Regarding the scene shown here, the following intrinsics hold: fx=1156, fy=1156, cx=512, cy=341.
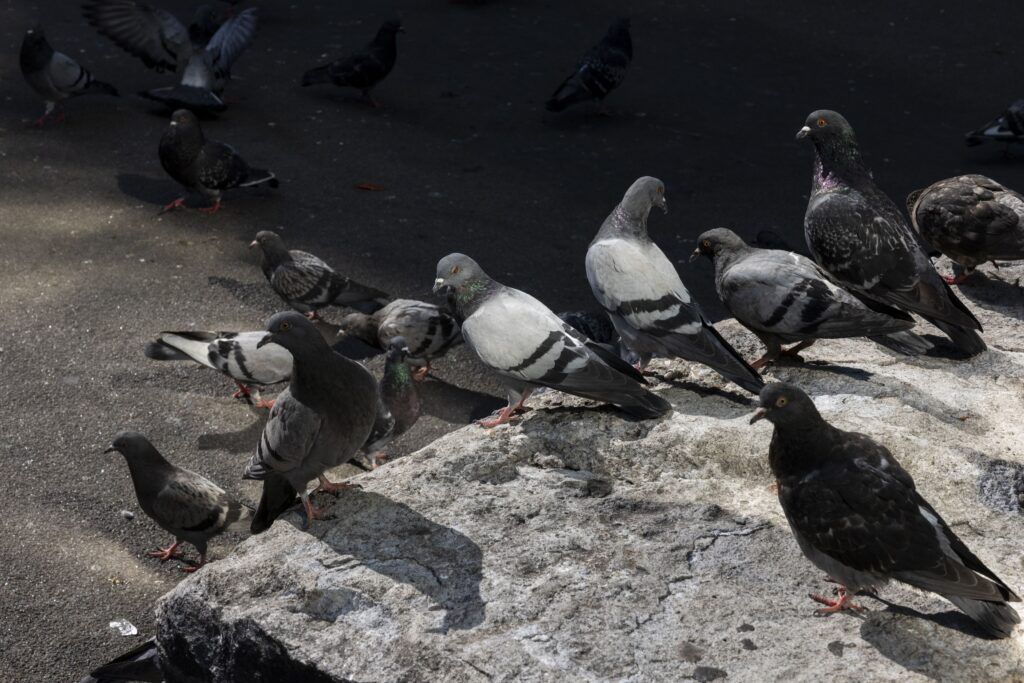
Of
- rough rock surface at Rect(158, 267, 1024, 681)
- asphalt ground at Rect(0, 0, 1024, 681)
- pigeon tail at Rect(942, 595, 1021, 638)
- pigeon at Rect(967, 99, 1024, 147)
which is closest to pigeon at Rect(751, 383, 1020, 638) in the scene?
pigeon tail at Rect(942, 595, 1021, 638)

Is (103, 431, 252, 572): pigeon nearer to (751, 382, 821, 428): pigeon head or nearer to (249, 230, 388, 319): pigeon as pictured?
(249, 230, 388, 319): pigeon

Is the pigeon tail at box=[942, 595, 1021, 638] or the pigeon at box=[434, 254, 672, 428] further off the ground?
the pigeon tail at box=[942, 595, 1021, 638]

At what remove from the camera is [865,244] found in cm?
505

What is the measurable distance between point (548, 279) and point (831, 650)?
4.28 m

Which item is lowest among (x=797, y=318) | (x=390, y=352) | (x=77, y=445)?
(x=77, y=445)

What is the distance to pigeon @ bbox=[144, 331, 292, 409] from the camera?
568 cm

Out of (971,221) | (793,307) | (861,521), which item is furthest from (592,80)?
(861,521)

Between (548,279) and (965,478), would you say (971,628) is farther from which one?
(548,279)

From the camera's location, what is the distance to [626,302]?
4.65 m

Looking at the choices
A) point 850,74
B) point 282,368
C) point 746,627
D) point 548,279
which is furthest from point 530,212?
point 746,627

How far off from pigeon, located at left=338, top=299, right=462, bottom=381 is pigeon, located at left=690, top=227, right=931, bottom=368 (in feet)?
5.75

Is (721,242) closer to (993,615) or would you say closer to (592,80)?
(993,615)

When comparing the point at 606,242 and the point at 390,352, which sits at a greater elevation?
the point at 606,242

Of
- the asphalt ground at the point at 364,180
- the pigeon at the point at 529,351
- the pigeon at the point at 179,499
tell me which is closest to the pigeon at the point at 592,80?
the asphalt ground at the point at 364,180
